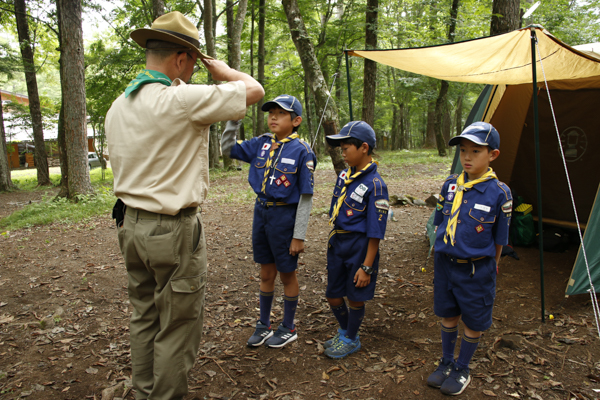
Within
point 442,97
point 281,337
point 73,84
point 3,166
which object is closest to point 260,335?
point 281,337

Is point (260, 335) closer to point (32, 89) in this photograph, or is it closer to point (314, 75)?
point (314, 75)

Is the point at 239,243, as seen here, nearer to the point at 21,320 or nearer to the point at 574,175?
the point at 21,320

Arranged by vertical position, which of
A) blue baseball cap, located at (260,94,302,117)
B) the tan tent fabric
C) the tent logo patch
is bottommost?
the tent logo patch

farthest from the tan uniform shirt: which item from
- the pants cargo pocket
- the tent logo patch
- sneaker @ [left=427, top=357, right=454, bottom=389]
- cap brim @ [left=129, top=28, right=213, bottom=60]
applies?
the tent logo patch

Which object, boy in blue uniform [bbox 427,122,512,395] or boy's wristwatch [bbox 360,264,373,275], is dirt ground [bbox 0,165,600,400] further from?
boy's wristwatch [bbox 360,264,373,275]

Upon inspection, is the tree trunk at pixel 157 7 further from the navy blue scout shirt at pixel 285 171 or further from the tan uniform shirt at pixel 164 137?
the tan uniform shirt at pixel 164 137

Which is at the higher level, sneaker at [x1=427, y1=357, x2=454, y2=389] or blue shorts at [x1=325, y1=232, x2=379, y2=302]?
blue shorts at [x1=325, y1=232, x2=379, y2=302]

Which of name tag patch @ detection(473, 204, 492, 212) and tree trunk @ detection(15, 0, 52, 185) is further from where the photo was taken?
tree trunk @ detection(15, 0, 52, 185)

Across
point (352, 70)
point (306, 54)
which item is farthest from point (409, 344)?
point (352, 70)

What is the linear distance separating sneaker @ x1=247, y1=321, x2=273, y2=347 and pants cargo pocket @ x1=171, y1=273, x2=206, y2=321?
126 centimetres

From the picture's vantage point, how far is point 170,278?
205 cm

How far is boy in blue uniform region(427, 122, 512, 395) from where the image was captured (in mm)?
2584

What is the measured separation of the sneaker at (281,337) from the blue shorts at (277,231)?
0.60 m

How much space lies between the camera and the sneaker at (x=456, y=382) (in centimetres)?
260
